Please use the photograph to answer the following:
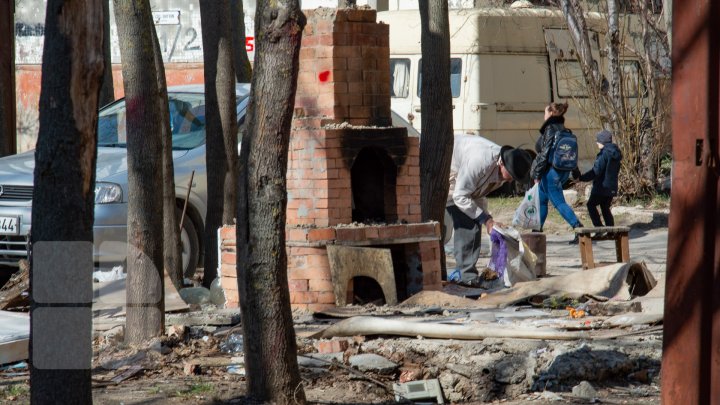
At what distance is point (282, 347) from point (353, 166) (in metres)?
4.25

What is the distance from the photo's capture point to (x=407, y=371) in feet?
20.3

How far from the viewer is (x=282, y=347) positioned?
5113mm

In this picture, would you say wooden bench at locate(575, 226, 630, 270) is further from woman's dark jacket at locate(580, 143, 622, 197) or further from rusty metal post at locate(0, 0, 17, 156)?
rusty metal post at locate(0, 0, 17, 156)

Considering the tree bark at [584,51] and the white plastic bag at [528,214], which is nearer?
the white plastic bag at [528,214]

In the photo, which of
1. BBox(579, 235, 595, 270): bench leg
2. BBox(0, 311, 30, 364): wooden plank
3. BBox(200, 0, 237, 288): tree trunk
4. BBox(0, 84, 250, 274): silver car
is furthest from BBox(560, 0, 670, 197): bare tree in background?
BBox(0, 311, 30, 364): wooden plank

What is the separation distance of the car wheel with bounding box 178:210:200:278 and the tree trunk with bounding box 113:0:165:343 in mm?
3116

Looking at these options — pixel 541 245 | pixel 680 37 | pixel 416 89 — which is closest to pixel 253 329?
pixel 680 37

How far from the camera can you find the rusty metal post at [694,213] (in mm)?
3555

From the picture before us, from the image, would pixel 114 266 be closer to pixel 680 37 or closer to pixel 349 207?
pixel 349 207

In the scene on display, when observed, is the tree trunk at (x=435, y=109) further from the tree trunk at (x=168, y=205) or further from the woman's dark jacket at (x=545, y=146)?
the woman's dark jacket at (x=545, y=146)

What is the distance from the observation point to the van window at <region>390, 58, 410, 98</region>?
17359 mm

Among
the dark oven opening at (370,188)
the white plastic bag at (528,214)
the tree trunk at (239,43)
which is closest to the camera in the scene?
the dark oven opening at (370,188)

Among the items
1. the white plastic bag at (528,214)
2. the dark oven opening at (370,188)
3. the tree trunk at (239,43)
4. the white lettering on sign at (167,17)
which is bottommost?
the white plastic bag at (528,214)

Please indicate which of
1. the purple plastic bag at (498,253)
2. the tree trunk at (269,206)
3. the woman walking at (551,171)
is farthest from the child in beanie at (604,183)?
the tree trunk at (269,206)
